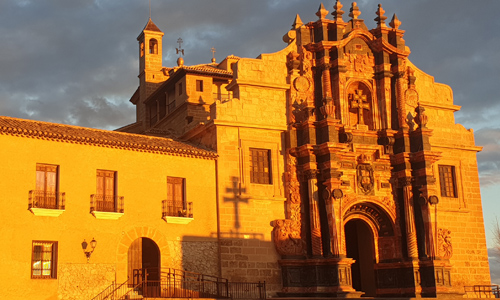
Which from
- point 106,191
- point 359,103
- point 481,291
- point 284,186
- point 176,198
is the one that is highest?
point 359,103

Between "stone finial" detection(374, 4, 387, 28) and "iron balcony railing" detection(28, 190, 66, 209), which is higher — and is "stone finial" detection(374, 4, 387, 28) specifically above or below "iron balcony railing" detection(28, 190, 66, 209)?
above

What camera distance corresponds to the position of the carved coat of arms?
35.0m

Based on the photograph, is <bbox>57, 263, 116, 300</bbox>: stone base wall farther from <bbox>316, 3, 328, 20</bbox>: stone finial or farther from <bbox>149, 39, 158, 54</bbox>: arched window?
<bbox>149, 39, 158, 54</bbox>: arched window

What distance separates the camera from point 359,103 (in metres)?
36.6

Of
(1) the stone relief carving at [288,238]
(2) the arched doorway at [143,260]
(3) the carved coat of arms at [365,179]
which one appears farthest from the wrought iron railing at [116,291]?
(3) the carved coat of arms at [365,179]

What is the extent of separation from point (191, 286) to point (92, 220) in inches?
187

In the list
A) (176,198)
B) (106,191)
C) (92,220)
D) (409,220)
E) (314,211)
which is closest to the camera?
(92,220)

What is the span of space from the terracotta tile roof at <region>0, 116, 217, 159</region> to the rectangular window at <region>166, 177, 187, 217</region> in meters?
1.17

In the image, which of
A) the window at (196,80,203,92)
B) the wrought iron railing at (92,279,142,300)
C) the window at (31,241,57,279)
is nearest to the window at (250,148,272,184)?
the wrought iron railing at (92,279,142,300)

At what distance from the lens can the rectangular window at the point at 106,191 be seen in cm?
2981

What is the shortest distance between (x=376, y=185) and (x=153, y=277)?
11.2 m

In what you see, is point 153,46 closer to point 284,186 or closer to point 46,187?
point 284,186

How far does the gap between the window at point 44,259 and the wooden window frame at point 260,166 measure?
9.33m

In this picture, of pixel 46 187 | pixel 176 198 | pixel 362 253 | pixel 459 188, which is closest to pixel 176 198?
pixel 176 198
